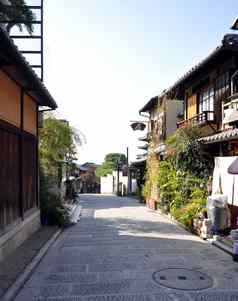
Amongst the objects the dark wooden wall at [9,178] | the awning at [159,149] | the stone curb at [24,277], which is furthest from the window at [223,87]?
the stone curb at [24,277]

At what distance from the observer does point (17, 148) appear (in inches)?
377

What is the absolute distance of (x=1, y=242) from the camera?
7473 millimetres

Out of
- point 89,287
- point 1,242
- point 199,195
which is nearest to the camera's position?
point 89,287

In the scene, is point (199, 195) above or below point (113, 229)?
above

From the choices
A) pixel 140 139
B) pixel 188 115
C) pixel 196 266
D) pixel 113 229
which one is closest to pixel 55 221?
pixel 113 229

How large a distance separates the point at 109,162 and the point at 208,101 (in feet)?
185

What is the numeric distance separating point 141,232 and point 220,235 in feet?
9.93

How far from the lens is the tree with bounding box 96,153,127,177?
6693cm

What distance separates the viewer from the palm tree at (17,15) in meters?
11.7

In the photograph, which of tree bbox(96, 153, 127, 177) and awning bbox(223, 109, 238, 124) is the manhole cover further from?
tree bbox(96, 153, 127, 177)

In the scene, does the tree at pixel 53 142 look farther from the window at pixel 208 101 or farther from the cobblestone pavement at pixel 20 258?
the window at pixel 208 101

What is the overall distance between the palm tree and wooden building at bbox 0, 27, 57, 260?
2.80 meters

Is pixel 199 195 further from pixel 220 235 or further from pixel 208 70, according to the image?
pixel 208 70

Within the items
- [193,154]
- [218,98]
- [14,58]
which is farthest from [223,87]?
[14,58]
